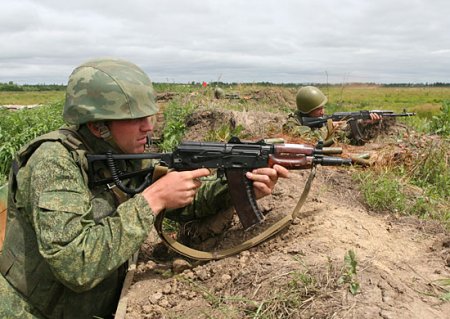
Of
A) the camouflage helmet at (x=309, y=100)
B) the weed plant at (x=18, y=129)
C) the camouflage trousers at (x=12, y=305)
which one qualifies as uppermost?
the camouflage helmet at (x=309, y=100)

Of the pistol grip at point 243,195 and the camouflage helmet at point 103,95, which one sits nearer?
the camouflage helmet at point 103,95

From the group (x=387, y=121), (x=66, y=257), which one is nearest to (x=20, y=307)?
(x=66, y=257)

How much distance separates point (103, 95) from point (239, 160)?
3.37 ft

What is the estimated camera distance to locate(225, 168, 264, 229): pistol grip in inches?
125

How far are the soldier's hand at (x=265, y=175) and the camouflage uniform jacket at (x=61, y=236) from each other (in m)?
0.85

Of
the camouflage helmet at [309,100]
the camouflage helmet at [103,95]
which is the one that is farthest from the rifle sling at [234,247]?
the camouflage helmet at [309,100]

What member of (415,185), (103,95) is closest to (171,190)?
(103,95)

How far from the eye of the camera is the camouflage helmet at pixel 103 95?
270 centimetres

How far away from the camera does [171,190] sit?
279 centimetres

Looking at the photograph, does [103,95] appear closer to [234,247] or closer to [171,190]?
[171,190]

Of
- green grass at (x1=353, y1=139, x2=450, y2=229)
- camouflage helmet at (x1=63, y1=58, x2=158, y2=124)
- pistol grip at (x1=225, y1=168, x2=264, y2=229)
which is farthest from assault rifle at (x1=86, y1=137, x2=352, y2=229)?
green grass at (x1=353, y1=139, x2=450, y2=229)

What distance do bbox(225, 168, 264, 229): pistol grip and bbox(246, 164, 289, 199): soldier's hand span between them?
0.05 m

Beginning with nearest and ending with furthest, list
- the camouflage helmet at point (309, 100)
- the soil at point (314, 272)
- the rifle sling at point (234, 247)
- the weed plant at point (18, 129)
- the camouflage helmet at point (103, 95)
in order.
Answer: the soil at point (314, 272), the camouflage helmet at point (103, 95), the rifle sling at point (234, 247), the weed plant at point (18, 129), the camouflage helmet at point (309, 100)

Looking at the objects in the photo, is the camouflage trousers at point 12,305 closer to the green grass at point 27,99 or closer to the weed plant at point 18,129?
the weed plant at point 18,129
